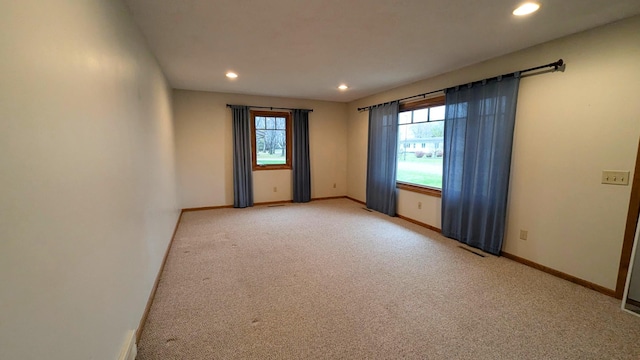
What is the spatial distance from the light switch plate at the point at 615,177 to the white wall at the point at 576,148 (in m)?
0.04

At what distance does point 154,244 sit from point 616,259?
407 cm

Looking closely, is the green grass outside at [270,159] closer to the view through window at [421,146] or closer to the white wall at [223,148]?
the white wall at [223,148]

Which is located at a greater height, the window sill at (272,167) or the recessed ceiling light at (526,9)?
the recessed ceiling light at (526,9)

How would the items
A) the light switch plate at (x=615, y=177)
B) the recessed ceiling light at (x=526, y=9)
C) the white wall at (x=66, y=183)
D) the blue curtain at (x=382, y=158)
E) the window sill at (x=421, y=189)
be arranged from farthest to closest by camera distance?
the blue curtain at (x=382, y=158) → the window sill at (x=421, y=189) → the light switch plate at (x=615, y=177) → the recessed ceiling light at (x=526, y=9) → the white wall at (x=66, y=183)

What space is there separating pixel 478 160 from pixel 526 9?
5.38 feet

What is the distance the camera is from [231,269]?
2738mm

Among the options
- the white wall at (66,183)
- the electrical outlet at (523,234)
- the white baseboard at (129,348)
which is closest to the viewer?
the white wall at (66,183)

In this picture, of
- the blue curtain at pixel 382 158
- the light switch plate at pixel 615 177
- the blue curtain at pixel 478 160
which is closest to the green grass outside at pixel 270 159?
the blue curtain at pixel 382 158

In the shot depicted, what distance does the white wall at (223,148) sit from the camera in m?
4.96

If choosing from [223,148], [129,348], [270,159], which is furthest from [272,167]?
[129,348]

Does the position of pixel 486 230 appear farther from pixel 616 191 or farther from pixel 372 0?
pixel 372 0

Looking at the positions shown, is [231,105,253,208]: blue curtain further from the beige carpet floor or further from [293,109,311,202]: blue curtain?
the beige carpet floor

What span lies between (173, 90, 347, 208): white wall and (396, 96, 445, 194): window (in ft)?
6.07

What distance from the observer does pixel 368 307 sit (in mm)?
2098
